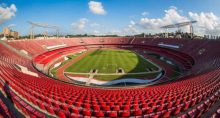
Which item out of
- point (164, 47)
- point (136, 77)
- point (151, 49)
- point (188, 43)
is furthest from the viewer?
point (151, 49)

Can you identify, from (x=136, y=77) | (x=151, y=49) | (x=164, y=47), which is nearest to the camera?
(x=136, y=77)

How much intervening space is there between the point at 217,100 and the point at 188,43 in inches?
1957

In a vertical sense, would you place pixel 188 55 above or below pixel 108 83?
above

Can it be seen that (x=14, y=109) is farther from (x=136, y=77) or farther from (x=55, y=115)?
(x=136, y=77)

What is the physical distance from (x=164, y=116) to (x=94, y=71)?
3073 centimetres

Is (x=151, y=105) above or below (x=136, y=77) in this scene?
above

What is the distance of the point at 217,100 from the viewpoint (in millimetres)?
10336

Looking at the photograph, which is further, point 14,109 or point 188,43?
point 188,43

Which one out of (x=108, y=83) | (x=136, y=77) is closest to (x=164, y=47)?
(x=136, y=77)

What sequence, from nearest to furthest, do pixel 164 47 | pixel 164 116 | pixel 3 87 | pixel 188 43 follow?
pixel 164 116 < pixel 3 87 < pixel 188 43 < pixel 164 47

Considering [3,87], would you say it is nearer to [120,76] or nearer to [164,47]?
[120,76]

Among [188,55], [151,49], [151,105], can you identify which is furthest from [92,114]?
[151,49]

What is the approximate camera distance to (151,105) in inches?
414

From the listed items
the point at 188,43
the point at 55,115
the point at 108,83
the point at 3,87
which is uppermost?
the point at 188,43
